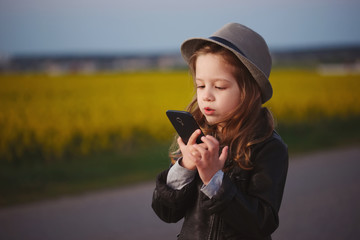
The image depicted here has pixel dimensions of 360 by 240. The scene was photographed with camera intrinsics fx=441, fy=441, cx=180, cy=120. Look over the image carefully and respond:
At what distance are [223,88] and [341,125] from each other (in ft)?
32.0

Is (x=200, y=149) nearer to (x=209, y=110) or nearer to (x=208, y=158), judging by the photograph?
(x=208, y=158)

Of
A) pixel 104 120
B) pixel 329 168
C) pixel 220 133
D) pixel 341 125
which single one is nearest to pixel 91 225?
pixel 220 133

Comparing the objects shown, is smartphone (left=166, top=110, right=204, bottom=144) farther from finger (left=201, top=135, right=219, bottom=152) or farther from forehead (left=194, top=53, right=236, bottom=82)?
forehead (left=194, top=53, right=236, bottom=82)

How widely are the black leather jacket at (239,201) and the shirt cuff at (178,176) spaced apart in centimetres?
2

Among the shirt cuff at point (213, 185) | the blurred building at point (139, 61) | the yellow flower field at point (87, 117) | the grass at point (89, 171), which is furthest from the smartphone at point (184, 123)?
the blurred building at point (139, 61)

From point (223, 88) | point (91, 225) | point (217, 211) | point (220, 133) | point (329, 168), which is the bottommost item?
point (329, 168)

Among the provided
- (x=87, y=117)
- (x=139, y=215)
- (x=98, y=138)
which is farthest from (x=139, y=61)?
(x=139, y=215)

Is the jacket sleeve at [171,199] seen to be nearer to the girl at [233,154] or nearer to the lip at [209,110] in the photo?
the girl at [233,154]

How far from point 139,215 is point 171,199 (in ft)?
10.2

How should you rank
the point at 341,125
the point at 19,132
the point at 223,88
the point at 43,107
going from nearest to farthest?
1. the point at 223,88
2. the point at 19,132
3. the point at 341,125
4. the point at 43,107

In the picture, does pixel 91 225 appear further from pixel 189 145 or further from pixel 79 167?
pixel 189 145

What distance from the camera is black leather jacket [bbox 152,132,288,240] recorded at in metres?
1.51

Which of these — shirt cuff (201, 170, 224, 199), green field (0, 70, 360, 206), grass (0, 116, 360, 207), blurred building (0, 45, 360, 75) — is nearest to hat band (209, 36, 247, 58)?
shirt cuff (201, 170, 224, 199)

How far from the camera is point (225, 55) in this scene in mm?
1634
